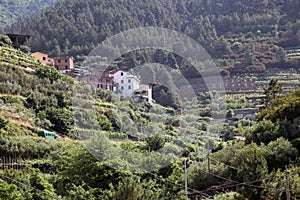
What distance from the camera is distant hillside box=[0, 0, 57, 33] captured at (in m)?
120

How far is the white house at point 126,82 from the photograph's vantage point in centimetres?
5566

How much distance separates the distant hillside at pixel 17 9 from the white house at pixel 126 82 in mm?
57581

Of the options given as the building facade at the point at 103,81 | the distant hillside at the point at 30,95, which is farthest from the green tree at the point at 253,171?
the building facade at the point at 103,81

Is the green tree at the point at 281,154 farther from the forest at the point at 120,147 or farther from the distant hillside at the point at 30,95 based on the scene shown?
the distant hillside at the point at 30,95

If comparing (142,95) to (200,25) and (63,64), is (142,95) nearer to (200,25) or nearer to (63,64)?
(63,64)

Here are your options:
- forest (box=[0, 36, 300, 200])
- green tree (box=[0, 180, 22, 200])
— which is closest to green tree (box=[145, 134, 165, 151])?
forest (box=[0, 36, 300, 200])

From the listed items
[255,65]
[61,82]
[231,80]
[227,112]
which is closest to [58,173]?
[61,82]

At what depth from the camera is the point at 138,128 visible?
38531 mm

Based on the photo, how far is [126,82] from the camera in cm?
5684

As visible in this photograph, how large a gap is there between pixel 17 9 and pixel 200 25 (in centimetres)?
5710

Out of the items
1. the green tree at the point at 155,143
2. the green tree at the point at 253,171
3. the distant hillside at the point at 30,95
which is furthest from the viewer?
the distant hillside at the point at 30,95

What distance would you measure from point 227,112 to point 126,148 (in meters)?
28.1

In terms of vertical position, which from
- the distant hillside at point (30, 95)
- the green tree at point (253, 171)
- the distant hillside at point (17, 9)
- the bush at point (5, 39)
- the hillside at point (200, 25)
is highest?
the distant hillside at point (17, 9)

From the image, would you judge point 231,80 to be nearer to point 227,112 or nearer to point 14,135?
point 227,112
